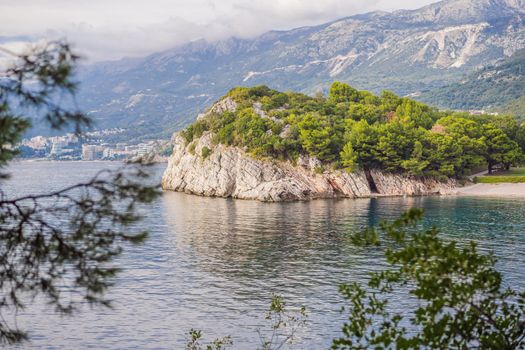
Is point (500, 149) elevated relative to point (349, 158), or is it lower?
elevated

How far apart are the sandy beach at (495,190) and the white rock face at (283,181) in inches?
111

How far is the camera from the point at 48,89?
13.0 m

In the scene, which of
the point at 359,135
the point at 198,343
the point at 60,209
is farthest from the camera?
the point at 359,135

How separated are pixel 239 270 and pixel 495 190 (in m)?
66.4

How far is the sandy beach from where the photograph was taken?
10069 cm

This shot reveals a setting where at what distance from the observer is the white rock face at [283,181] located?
103 m

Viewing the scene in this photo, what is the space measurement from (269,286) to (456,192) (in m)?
67.7

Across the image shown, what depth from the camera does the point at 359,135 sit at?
110 m

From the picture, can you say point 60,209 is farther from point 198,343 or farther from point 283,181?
point 283,181

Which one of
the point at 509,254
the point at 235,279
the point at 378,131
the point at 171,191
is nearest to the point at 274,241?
the point at 235,279

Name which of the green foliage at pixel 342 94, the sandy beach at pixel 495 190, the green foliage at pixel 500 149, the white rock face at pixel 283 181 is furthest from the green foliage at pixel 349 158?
the green foliage at pixel 342 94

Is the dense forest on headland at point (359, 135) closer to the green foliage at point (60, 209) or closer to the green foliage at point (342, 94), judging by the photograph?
the green foliage at point (342, 94)

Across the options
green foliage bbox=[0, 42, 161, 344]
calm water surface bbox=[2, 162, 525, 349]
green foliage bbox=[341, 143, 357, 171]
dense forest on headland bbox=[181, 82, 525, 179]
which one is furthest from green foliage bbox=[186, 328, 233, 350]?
dense forest on headland bbox=[181, 82, 525, 179]

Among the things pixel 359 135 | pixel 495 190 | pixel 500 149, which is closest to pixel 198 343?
pixel 359 135
